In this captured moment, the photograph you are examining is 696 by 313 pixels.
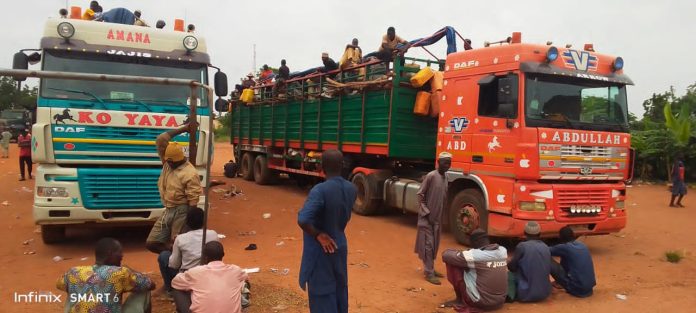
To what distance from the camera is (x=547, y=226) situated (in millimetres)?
6305

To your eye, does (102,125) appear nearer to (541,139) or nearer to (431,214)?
(431,214)

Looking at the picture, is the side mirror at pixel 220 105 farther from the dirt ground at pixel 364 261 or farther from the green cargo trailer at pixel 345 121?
the green cargo trailer at pixel 345 121

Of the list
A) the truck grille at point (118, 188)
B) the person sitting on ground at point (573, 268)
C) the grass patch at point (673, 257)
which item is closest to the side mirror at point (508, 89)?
the person sitting on ground at point (573, 268)

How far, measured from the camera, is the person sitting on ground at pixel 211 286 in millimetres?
3264

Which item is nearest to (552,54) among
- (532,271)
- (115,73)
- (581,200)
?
(581,200)

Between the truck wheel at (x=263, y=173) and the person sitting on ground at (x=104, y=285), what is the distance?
411 inches

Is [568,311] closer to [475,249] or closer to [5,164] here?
[475,249]

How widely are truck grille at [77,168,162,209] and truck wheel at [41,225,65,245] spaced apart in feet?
3.02

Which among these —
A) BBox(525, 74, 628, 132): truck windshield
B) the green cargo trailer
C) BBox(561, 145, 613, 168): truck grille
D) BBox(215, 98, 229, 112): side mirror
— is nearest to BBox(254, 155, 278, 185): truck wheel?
the green cargo trailer

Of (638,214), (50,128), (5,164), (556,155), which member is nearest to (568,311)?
(556,155)

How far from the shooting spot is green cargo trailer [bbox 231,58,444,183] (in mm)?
8234

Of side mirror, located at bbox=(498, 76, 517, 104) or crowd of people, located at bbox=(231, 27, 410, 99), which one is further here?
crowd of people, located at bbox=(231, 27, 410, 99)

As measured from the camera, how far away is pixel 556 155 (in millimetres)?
6309

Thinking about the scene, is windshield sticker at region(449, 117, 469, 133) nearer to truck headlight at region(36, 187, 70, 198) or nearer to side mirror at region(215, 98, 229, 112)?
side mirror at region(215, 98, 229, 112)
